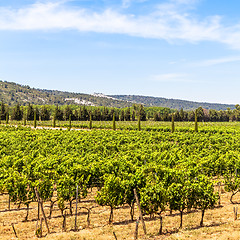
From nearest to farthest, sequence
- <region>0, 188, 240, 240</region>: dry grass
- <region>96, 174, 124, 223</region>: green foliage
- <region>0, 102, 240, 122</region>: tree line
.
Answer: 1. <region>0, 188, 240, 240</region>: dry grass
2. <region>96, 174, 124, 223</region>: green foliage
3. <region>0, 102, 240, 122</region>: tree line

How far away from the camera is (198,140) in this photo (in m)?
40.9

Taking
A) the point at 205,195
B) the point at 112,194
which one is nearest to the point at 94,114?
the point at 112,194

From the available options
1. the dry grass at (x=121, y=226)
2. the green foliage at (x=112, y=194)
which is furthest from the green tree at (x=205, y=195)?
the green foliage at (x=112, y=194)

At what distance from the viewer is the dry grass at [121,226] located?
44.3 feet

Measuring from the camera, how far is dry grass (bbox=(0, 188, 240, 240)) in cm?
1352

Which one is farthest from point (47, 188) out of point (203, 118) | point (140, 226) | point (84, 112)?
point (203, 118)

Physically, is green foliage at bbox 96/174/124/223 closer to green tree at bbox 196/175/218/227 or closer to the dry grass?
the dry grass

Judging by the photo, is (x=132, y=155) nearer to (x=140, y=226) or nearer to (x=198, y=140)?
(x=140, y=226)

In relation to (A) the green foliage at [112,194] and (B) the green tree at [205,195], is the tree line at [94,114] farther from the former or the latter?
(B) the green tree at [205,195]

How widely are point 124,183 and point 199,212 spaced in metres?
6.26

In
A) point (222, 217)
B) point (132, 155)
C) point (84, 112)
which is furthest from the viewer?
point (84, 112)

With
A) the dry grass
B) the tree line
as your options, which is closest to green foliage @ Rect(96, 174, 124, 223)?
the dry grass

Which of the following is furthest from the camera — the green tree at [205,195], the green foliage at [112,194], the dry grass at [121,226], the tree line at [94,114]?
the tree line at [94,114]

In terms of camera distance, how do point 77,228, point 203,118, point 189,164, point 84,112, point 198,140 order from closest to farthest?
1. point 77,228
2. point 189,164
3. point 198,140
4. point 84,112
5. point 203,118
